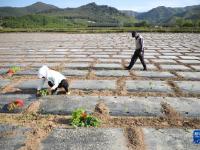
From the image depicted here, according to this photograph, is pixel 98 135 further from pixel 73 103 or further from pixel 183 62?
pixel 183 62

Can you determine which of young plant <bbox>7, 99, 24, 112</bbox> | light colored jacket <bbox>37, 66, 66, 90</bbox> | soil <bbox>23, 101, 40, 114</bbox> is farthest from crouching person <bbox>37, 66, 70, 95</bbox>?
young plant <bbox>7, 99, 24, 112</bbox>

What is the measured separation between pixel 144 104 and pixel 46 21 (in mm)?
106719

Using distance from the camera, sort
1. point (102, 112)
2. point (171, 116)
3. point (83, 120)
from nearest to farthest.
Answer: point (83, 120)
point (171, 116)
point (102, 112)

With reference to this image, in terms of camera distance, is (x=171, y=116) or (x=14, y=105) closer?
(x=171, y=116)

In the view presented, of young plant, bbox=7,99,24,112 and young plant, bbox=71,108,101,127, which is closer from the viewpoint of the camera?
young plant, bbox=71,108,101,127

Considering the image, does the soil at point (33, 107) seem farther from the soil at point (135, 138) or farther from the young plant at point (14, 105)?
the soil at point (135, 138)

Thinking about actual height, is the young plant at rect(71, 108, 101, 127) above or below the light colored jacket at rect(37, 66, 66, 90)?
below

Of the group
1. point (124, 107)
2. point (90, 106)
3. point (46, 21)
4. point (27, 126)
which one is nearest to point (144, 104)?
point (124, 107)

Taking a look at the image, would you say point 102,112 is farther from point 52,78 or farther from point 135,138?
point 52,78

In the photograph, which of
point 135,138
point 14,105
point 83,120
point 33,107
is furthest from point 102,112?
point 14,105

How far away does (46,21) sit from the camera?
107750mm

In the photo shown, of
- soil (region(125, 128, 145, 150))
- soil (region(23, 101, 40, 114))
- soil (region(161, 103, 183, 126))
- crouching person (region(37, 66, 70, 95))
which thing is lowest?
soil (region(125, 128, 145, 150))

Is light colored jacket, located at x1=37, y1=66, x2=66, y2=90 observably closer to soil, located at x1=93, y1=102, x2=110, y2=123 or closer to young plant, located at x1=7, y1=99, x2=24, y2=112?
young plant, located at x1=7, y1=99, x2=24, y2=112

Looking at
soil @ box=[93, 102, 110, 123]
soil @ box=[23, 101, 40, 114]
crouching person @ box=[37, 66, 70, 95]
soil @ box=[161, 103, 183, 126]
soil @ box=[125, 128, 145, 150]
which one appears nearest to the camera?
soil @ box=[125, 128, 145, 150]
